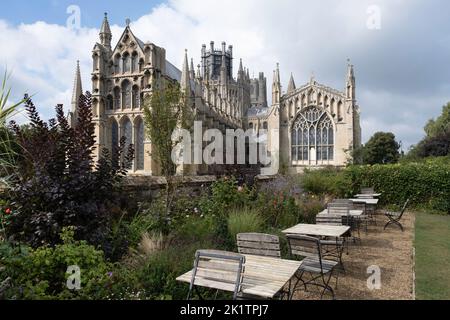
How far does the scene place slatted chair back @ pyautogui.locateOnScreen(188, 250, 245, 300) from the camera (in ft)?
11.9

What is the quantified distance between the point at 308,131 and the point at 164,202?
1481 inches

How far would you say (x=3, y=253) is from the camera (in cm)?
405

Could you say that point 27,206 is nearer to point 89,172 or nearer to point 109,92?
point 89,172

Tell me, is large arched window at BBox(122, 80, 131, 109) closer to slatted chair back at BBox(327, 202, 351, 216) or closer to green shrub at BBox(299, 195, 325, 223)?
green shrub at BBox(299, 195, 325, 223)

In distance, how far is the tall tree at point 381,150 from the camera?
41.8m

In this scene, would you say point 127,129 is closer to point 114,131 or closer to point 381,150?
point 114,131

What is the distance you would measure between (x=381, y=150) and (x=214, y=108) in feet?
70.0

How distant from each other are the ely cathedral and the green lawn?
28.6 ft

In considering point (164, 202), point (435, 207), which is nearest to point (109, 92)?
point (164, 202)

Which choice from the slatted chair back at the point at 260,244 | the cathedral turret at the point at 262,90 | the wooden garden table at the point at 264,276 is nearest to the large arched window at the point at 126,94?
the slatted chair back at the point at 260,244

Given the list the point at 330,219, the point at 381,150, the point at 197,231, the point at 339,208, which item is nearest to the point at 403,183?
the point at 339,208

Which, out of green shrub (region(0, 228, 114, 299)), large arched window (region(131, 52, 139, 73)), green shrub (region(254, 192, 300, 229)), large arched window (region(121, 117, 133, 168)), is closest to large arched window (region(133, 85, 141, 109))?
large arched window (region(121, 117, 133, 168))

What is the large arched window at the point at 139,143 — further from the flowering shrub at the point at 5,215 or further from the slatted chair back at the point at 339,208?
the flowering shrub at the point at 5,215
